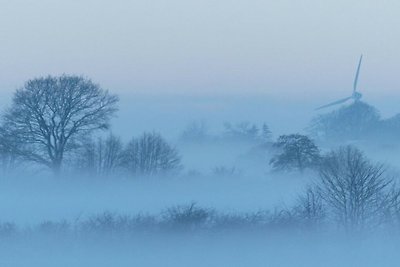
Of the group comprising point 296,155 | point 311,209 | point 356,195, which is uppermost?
point 296,155

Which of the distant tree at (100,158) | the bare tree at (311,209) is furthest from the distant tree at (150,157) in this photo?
the bare tree at (311,209)

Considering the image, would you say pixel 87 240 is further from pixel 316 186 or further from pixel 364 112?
pixel 364 112

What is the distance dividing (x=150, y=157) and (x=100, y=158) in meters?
1.84

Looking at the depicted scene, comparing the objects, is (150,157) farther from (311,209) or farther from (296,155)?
(311,209)

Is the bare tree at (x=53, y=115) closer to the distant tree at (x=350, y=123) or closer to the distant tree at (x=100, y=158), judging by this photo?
the distant tree at (x=100, y=158)

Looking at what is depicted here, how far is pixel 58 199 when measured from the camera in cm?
2741

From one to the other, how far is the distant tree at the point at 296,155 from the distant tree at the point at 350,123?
19503 millimetres

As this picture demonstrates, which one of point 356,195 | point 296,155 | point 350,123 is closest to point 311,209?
point 356,195

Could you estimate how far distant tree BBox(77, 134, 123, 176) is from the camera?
3294 cm

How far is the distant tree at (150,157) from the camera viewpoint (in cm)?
3356

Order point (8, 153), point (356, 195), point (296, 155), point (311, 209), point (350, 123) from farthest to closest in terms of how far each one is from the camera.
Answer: point (350, 123), point (296, 155), point (8, 153), point (311, 209), point (356, 195)

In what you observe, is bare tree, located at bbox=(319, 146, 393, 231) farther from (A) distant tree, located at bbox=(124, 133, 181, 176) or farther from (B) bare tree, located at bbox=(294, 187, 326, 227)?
(A) distant tree, located at bbox=(124, 133, 181, 176)

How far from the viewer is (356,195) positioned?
2322cm

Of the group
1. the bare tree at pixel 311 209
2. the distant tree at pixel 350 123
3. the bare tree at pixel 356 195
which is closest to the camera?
the bare tree at pixel 356 195
